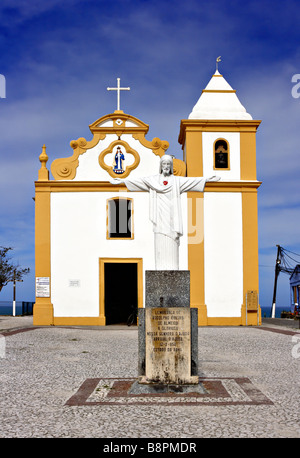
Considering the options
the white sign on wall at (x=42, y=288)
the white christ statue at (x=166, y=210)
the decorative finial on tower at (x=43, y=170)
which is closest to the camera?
the white christ statue at (x=166, y=210)

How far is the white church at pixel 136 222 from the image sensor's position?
19984 millimetres

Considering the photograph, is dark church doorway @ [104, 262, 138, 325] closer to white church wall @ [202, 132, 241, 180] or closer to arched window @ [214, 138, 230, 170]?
white church wall @ [202, 132, 241, 180]

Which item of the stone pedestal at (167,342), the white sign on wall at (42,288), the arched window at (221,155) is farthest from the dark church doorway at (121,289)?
the stone pedestal at (167,342)

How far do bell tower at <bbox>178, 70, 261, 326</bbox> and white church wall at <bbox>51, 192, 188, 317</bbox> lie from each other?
30.2 inches

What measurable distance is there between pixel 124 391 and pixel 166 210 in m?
2.65

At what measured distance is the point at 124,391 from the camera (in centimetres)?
729

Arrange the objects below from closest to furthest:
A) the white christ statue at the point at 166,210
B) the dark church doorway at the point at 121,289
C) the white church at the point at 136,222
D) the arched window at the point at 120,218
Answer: the white christ statue at the point at 166,210 → the white church at the point at 136,222 → the arched window at the point at 120,218 → the dark church doorway at the point at 121,289

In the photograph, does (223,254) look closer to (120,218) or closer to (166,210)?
(120,218)

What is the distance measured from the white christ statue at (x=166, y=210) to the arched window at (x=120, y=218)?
484 inches

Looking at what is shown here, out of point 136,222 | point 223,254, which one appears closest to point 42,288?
point 136,222

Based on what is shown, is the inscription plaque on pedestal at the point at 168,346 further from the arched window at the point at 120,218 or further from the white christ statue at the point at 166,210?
the arched window at the point at 120,218

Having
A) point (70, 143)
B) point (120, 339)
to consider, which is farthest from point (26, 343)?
point (70, 143)

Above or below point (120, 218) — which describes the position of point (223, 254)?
below

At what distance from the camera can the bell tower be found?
20031mm
